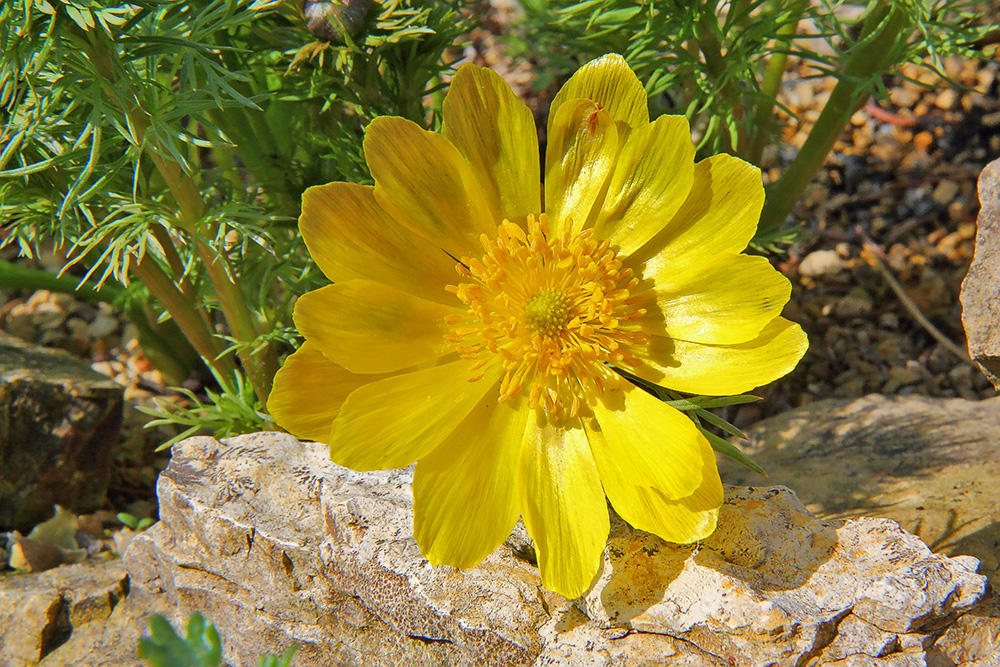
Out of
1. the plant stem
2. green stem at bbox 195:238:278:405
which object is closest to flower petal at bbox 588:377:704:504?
green stem at bbox 195:238:278:405

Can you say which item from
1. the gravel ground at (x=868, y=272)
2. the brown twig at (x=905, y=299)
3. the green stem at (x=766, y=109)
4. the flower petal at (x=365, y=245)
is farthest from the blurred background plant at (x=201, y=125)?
the brown twig at (x=905, y=299)

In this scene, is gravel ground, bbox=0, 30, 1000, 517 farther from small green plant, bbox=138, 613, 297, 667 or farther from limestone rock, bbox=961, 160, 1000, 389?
small green plant, bbox=138, 613, 297, 667

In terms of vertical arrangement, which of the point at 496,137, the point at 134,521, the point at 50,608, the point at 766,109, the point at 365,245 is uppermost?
the point at 496,137

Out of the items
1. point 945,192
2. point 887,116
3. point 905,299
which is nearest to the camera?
point 905,299

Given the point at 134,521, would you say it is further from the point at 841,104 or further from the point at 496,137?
the point at 841,104

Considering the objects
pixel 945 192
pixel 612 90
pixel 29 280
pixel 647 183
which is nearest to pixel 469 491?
pixel 647 183
